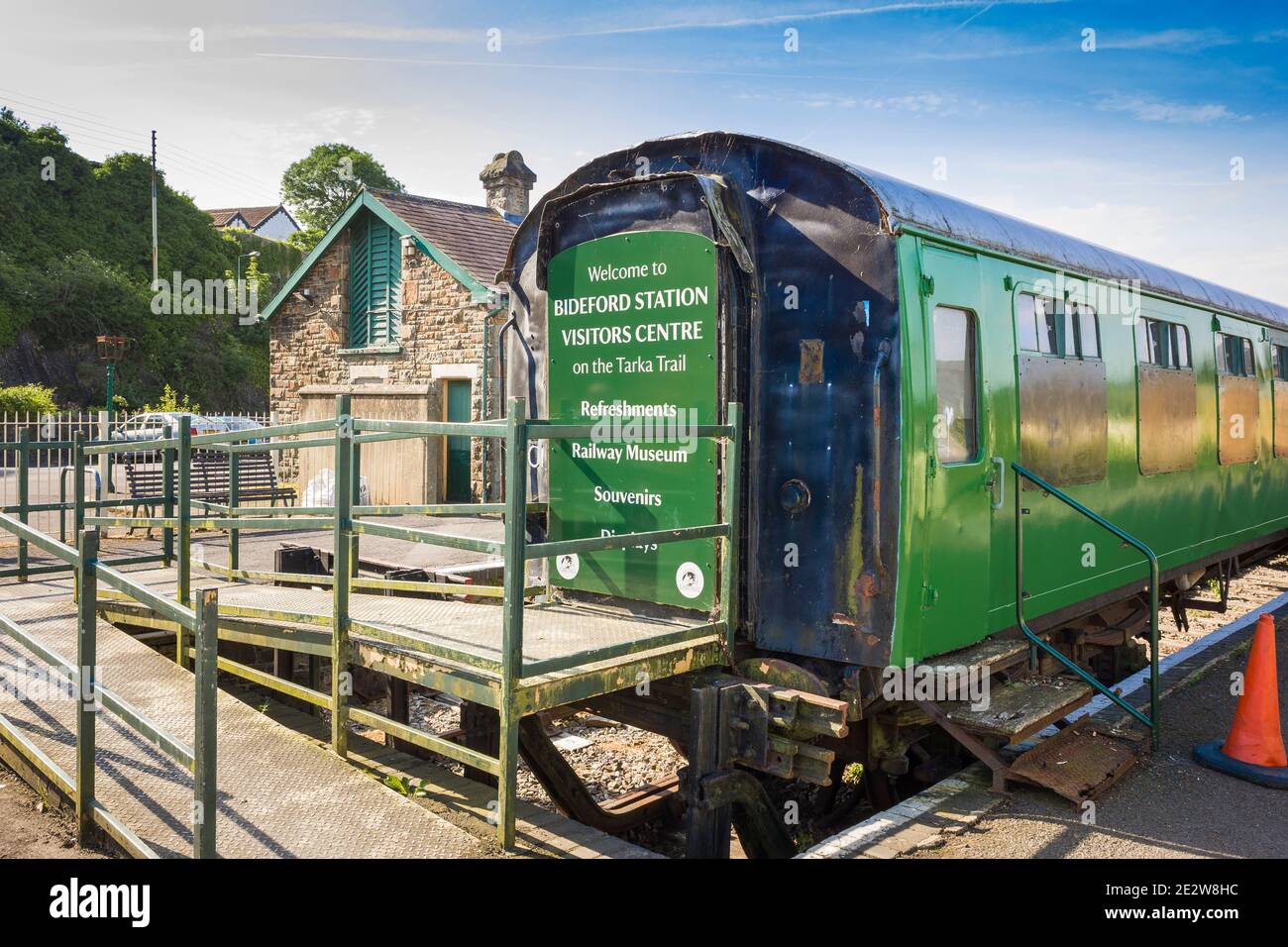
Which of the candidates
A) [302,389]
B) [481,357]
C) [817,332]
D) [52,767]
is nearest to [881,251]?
[817,332]

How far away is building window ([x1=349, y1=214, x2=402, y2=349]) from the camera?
17406 mm

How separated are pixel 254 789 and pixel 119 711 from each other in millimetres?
853

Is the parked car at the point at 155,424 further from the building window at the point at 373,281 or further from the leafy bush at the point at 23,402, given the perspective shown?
A: the building window at the point at 373,281

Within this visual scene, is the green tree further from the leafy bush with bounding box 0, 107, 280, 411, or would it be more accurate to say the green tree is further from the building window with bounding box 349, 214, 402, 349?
the building window with bounding box 349, 214, 402, 349

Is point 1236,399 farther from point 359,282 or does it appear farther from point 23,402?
point 23,402

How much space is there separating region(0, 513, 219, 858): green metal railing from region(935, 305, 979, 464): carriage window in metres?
3.64

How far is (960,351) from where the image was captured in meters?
5.56

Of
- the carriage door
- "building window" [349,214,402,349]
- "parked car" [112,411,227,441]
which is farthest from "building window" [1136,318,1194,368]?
"parked car" [112,411,227,441]

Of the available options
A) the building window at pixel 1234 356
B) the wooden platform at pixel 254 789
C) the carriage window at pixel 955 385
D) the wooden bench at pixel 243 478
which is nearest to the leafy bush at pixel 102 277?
the wooden bench at pixel 243 478

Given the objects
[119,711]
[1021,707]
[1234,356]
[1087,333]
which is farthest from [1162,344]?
[119,711]

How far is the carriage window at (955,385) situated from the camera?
5.32 metres

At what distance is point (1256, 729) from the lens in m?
5.80

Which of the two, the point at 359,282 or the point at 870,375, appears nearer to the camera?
the point at 870,375

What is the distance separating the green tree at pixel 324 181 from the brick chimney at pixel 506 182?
142 feet
